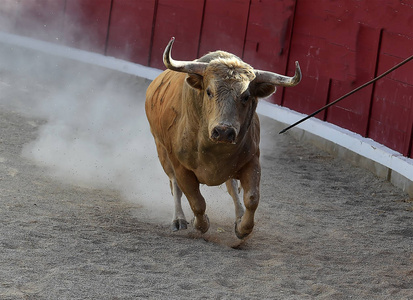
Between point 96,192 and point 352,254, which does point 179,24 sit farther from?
point 352,254

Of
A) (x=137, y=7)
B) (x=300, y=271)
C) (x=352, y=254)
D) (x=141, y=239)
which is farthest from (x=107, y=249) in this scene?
(x=137, y=7)

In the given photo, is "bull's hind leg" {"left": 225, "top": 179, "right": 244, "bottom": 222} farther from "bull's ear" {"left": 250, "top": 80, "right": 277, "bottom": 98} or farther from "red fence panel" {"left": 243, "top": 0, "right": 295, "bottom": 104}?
"red fence panel" {"left": 243, "top": 0, "right": 295, "bottom": 104}

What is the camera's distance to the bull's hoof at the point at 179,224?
4.42m

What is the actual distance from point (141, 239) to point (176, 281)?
2.25ft

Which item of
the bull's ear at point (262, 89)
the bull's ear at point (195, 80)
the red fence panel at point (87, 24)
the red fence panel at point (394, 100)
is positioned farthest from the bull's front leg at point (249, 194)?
the red fence panel at point (87, 24)

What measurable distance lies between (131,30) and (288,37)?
104 inches

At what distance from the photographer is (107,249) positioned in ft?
12.5

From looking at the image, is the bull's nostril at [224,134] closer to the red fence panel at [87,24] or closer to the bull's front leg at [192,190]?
the bull's front leg at [192,190]

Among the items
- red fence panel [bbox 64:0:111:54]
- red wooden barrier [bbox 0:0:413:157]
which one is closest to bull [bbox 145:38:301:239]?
red wooden barrier [bbox 0:0:413:157]

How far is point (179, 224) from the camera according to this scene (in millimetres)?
4441

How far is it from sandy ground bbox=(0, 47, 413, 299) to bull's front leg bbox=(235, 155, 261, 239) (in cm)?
11

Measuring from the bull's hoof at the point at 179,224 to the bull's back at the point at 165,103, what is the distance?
450 mm

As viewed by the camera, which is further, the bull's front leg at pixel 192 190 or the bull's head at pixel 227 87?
the bull's front leg at pixel 192 190

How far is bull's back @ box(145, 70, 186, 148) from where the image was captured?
4.16 metres
